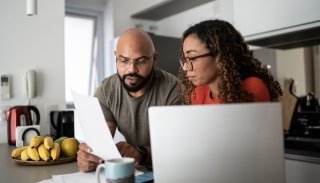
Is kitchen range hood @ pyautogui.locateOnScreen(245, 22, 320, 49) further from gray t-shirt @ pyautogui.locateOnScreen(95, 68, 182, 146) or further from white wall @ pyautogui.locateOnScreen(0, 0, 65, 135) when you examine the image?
white wall @ pyautogui.locateOnScreen(0, 0, 65, 135)

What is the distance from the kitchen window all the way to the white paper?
245 centimetres

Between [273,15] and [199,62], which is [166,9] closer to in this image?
[273,15]

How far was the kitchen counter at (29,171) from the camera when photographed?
104cm

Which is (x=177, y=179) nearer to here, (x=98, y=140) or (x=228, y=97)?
(x=98, y=140)

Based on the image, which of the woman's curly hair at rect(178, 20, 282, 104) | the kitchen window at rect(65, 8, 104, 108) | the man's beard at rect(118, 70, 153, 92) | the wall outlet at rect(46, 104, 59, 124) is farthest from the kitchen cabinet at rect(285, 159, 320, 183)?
the kitchen window at rect(65, 8, 104, 108)

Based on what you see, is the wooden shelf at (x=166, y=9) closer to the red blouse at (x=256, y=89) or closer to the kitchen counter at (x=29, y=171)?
the red blouse at (x=256, y=89)

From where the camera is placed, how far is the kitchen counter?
104 cm

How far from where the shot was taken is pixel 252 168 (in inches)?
21.8

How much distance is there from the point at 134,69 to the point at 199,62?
1.10 feet

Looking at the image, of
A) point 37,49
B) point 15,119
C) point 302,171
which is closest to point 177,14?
point 37,49

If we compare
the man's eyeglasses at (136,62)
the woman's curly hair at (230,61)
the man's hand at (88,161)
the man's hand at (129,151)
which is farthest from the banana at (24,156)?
the woman's curly hair at (230,61)

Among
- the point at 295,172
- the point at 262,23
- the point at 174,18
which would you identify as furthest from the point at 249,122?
the point at 174,18

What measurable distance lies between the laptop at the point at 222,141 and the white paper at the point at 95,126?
0.22 metres

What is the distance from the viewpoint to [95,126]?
2.65 feet
